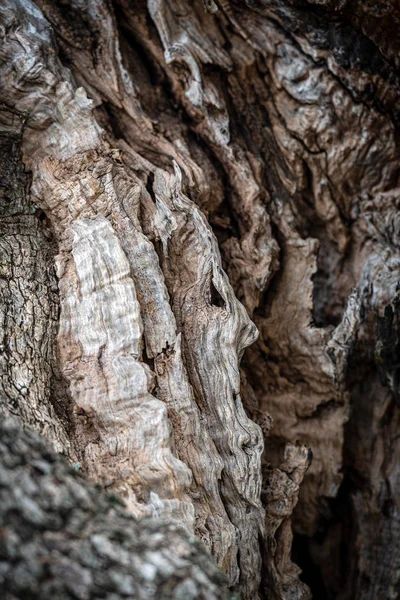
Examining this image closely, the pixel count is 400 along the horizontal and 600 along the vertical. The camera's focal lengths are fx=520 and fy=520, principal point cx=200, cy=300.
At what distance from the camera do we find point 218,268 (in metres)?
3.85

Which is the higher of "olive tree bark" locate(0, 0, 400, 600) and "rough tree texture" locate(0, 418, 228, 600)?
"olive tree bark" locate(0, 0, 400, 600)

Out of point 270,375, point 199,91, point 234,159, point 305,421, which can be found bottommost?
point 305,421

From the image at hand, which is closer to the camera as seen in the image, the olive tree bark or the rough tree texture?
the rough tree texture

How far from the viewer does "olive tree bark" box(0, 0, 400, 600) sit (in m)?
3.30

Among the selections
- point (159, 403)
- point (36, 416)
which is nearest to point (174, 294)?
point (159, 403)

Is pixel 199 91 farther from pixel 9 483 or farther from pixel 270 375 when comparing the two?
pixel 9 483

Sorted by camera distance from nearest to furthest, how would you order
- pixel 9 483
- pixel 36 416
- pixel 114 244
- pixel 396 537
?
pixel 9 483, pixel 36 416, pixel 114 244, pixel 396 537

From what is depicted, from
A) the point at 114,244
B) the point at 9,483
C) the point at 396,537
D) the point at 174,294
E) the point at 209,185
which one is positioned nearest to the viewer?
the point at 9,483

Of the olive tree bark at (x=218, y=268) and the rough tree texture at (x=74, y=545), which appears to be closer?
the rough tree texture at (x=74, y=545)

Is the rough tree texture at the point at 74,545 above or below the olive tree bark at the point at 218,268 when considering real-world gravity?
below

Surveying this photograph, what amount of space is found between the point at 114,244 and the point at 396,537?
3.63 m

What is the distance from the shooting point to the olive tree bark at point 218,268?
3301 millimetres

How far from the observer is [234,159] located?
453 cm

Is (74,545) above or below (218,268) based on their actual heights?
below
